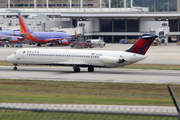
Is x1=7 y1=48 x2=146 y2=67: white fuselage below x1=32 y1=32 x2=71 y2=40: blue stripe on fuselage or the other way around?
below

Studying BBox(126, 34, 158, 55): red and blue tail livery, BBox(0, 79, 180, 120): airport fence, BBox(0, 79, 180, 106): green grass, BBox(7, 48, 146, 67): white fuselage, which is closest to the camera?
BBox(0, 79, 180, 120): airport fence

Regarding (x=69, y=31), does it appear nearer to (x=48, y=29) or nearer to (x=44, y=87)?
(x=48, y=29)

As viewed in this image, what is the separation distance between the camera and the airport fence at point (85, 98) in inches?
736

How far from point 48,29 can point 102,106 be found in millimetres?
111750

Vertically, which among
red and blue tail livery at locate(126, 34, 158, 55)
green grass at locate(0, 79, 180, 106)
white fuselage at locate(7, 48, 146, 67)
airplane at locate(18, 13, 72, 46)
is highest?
airplane at locate(18, 13, 72, 46)

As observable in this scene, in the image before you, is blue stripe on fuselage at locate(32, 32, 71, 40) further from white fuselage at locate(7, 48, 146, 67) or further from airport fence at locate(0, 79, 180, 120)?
airport fence at locate(0, 79, 180, 120)

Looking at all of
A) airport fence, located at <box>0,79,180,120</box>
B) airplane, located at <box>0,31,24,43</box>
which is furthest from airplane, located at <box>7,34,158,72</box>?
airplane, located at <box>0,31,24,43</box>

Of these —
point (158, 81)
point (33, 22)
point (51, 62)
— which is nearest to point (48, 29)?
point (33, 22)

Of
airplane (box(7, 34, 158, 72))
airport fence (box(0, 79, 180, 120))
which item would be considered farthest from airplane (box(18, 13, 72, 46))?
airport fence (box(0, 79, 180, 120))

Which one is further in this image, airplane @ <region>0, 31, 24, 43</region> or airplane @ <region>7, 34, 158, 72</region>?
airplane @ <region>0, 31, 24, 43</region>

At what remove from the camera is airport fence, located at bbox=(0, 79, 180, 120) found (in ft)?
61.4

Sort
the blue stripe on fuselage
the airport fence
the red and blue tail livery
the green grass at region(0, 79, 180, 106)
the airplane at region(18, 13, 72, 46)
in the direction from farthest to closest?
the blue stripe on fuselage < the airplane at region(18, 13, 72, 46) < the red and blue tail livery < the green grass at region(0, 79, 180, 106) < the airport fence

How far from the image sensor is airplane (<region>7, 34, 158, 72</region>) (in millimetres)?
43688

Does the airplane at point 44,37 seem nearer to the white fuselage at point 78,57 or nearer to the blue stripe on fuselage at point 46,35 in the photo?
the blue stripe on fuselage at point 46,35
